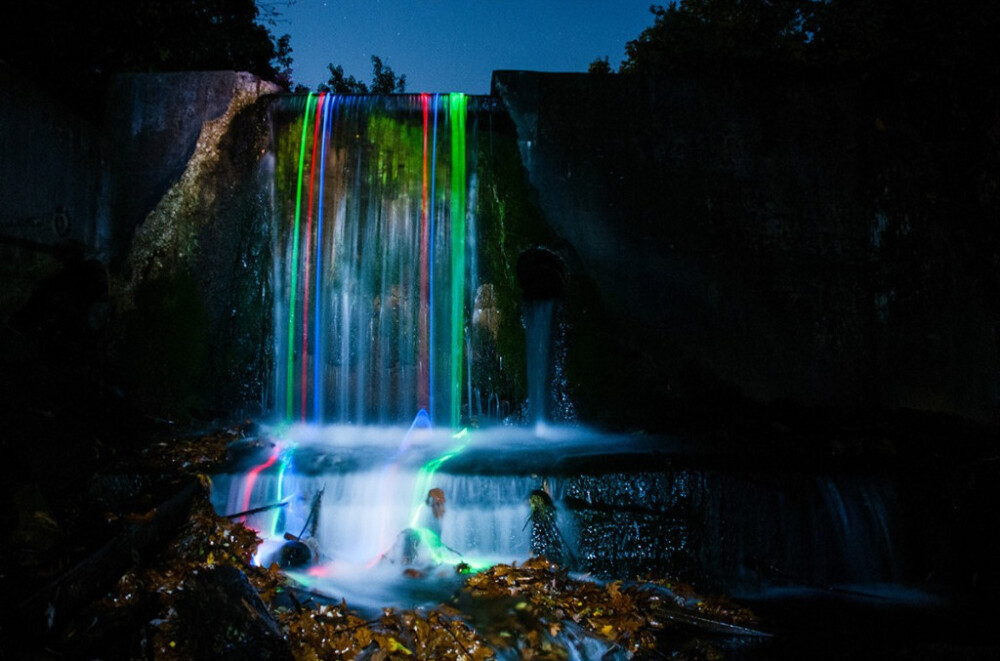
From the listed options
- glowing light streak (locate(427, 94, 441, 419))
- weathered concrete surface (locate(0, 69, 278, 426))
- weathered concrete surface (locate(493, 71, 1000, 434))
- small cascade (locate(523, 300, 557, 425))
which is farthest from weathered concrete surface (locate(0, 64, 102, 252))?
small cascade (locate(523, 300, 557, 425))

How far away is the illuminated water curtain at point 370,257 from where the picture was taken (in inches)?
271

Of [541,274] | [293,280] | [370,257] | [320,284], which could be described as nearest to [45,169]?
[293,280]

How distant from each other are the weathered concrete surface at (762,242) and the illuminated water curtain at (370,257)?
1241 millimetres

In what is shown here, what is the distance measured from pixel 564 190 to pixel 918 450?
4.55 m

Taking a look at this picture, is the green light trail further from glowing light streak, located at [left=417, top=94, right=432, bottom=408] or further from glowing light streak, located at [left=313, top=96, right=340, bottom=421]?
glowing light streak, located at [left=313, top=96, right=340, bottom=421]

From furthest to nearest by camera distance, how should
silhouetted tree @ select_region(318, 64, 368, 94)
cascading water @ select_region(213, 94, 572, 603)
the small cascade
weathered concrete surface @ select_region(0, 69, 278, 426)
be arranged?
silhouetted tree @ select_region(318, 64, 368, 94) < cascading water @ select_region(213, 94, 572, 603) < the small cascade < weathered concrete surface @ select_region(0, 69, 278, 426)

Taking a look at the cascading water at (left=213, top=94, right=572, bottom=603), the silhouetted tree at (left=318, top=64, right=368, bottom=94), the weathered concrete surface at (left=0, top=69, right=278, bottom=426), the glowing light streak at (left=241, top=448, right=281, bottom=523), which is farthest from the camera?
the silhouetted tree at (left=318, top=64, right=368, bottom=94)

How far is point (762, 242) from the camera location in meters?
6.86

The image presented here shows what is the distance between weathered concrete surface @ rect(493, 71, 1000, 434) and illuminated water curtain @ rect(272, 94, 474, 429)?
4.07ft

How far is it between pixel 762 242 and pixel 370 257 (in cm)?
478

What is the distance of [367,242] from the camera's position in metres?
7.04

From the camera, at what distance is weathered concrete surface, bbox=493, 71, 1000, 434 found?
6695 millimetres

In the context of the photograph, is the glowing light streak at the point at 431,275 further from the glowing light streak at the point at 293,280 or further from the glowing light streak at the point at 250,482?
the glowing light streak at the point at 250,482

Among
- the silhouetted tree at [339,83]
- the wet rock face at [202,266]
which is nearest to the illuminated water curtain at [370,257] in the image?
the wet rock face at [202,266]
